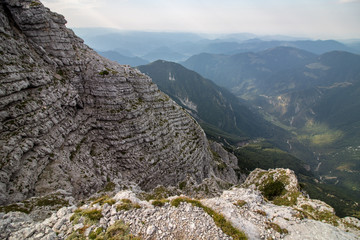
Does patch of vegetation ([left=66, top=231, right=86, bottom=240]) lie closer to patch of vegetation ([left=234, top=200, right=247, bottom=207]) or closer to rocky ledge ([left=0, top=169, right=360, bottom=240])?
rocky ledge ([left=0, top=169, right=360, bottom=240])

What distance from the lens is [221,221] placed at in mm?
23453

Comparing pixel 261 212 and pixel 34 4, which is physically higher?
pixel 34 4

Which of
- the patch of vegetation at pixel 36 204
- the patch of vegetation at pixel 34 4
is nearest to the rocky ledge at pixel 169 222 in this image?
the patch of vegetation at pixel 36 204

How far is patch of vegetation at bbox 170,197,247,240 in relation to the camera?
2160 centimetres

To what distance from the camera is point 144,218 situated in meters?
22.7

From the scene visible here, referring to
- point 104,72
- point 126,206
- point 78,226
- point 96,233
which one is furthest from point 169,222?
point 104,72

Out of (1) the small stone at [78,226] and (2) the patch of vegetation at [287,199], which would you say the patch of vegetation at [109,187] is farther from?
(2) the patch of vegetation at [287,199]

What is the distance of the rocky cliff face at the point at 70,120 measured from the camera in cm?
3781

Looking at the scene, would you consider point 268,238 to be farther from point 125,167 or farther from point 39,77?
point 39,77

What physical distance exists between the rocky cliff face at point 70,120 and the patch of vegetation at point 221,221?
2843 centimetres

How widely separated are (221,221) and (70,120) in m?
48.3

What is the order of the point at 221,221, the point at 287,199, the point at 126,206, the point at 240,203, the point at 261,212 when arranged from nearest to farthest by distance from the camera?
1. the point at 221,221
2. the point at 126,206
3. the point at 261,212
4. the point at 240,203
5. the point at 287,199

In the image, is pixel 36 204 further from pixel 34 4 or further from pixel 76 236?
pixel 34 4

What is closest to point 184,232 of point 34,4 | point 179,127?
point 179,127
